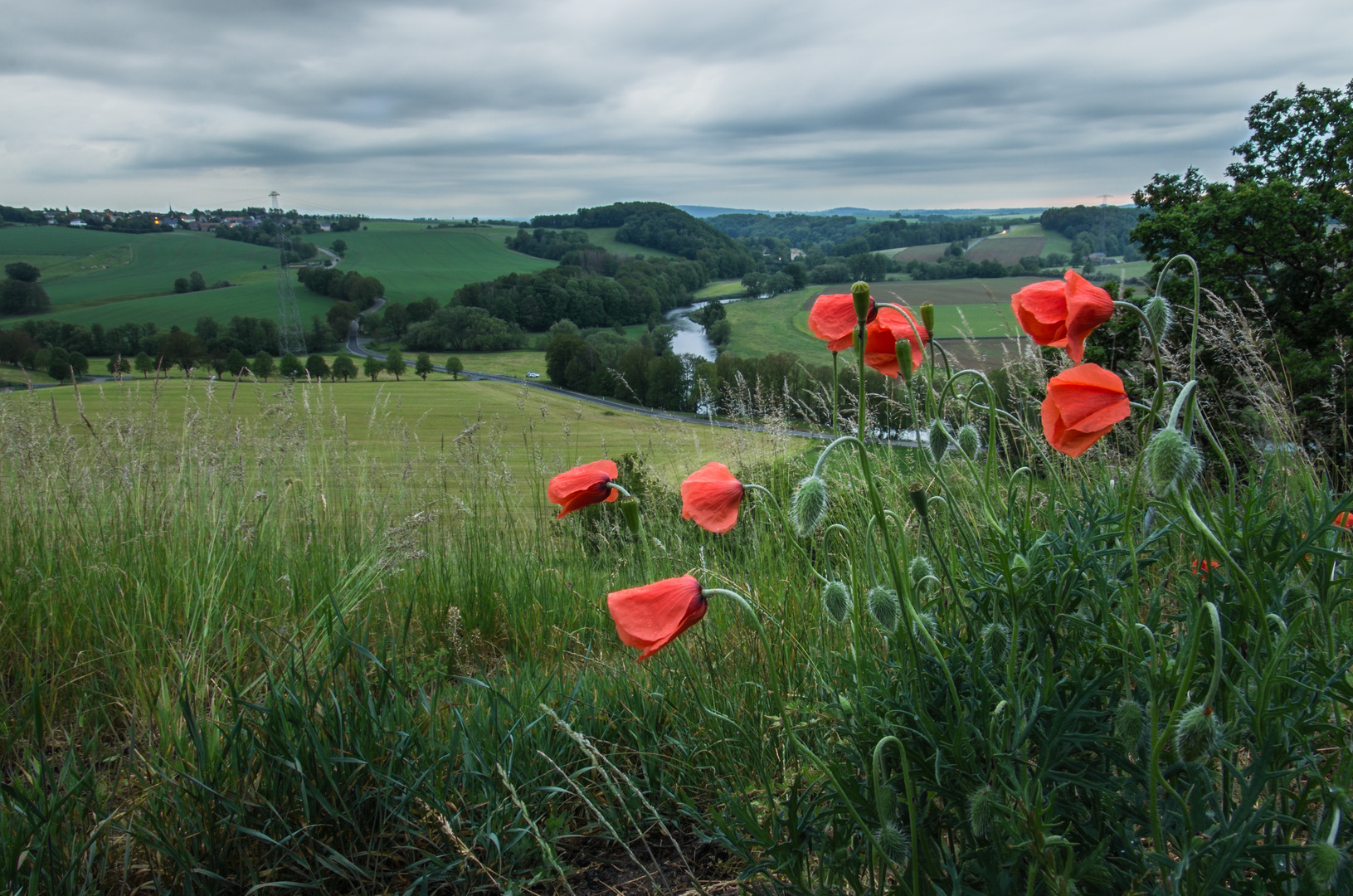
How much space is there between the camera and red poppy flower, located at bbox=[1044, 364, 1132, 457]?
1.12m

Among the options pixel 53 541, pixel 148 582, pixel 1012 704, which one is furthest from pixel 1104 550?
pixel 53 541

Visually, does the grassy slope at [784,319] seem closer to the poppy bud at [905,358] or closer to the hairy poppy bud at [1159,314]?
the hairy poppy bud at [1159,314]

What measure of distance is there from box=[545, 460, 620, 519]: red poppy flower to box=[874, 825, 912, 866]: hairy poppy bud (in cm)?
81

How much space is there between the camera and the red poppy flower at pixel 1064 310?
4.02 feet

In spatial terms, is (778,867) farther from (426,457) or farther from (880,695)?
(426,457)

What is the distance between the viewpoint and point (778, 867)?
1180mm

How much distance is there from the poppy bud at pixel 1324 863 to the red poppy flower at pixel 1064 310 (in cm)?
74

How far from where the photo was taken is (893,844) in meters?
1.03

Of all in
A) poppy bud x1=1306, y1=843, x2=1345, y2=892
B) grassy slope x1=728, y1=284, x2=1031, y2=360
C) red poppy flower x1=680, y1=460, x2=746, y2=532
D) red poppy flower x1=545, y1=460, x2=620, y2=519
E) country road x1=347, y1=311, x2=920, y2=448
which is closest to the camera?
poppy bud x1=1306, y1=843, x2=1345, y2=892

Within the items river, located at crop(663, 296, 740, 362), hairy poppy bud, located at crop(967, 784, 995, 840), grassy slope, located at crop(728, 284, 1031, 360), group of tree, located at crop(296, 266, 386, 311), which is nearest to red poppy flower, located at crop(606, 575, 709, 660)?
hairy poppy bud, located at crop(967, 784, 995, 840)

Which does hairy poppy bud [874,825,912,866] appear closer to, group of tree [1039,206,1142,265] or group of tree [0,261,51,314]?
group of tree [1039,206,1142,265]

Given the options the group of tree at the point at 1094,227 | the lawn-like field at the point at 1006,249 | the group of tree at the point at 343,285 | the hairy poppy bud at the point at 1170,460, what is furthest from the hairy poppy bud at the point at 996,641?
the group of tree at the point at 343,285

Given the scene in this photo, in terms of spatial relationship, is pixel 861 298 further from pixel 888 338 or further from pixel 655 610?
pixel 655 610

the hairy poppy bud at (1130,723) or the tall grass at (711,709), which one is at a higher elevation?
the hairy poppy bud at (1130,723)
